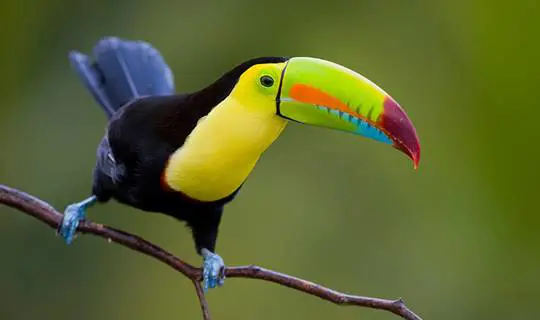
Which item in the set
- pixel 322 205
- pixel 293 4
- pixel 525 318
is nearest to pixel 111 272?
pixel 322 205

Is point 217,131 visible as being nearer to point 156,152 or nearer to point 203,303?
point 156,152

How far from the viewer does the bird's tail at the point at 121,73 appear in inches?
70.9

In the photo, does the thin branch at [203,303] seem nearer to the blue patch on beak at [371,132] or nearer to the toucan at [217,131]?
the toucan at [217,131]

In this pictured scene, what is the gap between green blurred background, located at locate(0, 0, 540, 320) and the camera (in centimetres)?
264

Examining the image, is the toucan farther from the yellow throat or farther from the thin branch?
the thin branch

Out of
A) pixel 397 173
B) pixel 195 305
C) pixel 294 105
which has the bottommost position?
pixel 195 305

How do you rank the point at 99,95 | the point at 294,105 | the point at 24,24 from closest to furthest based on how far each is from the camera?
the point at 294,105
the point at 99,95
the point at 24,24

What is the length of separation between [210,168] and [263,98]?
0.46 ft

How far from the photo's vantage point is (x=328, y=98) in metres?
1.28

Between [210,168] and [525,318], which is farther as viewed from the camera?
[525,318]

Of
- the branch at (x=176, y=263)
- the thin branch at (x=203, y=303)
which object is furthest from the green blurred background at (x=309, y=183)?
the thin branch at (x=203, y=303)

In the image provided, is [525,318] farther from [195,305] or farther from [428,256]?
[195,305]

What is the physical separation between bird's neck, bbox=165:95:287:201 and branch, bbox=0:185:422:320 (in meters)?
0.12

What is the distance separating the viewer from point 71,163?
2582 millimetres
